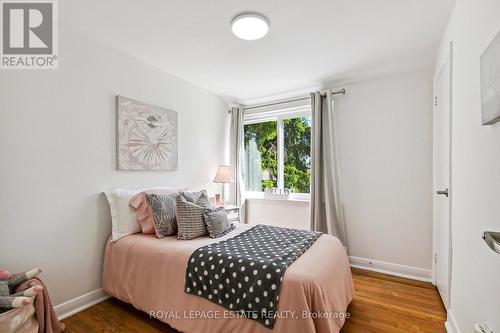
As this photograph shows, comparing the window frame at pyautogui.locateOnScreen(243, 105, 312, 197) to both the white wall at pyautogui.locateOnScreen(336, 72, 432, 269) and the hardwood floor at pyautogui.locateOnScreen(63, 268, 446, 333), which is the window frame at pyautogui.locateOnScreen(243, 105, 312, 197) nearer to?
the white wall at pyautogui.locateOnScreen(336, 72, 432, 269)

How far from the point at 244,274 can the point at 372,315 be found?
1.28 m

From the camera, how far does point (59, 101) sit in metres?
2.06

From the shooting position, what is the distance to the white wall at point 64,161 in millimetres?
1808

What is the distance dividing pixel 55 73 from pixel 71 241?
1.45 metres

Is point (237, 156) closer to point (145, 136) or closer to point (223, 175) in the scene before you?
point (223, 175)

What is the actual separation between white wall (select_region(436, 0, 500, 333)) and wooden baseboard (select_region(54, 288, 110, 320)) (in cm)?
284

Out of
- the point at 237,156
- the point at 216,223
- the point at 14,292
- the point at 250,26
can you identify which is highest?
the point at 250,26

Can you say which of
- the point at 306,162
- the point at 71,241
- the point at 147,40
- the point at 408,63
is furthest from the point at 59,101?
the point at 408,63

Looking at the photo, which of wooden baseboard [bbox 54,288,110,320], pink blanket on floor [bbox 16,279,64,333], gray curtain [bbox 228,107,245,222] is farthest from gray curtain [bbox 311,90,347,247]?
pink blanket on floor [bbox 16,279,64,333]

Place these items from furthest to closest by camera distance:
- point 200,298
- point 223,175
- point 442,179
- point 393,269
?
point 223,175 < point 393,269 < point 442,179 < point 200,298

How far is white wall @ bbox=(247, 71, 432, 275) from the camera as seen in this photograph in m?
2.76

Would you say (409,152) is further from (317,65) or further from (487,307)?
(487,307)

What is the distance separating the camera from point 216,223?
2.31 meters

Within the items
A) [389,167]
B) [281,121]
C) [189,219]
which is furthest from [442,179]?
[189,219]
